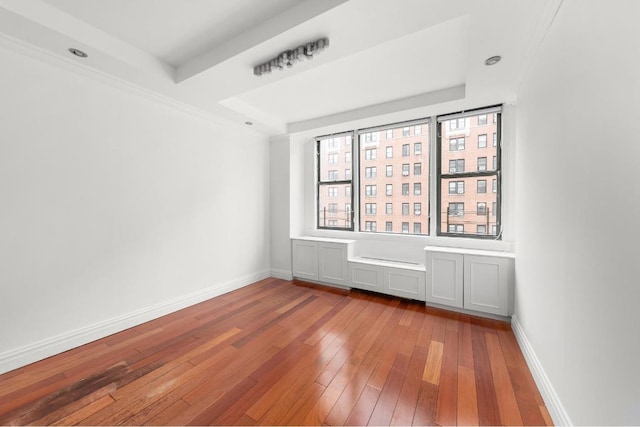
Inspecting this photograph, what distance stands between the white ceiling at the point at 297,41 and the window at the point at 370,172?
1.38 m

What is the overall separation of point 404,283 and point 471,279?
84 centimetres

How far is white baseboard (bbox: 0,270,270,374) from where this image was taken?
2.07 m

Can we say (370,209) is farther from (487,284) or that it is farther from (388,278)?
(487,284)

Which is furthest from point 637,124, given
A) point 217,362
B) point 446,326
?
point 217,362

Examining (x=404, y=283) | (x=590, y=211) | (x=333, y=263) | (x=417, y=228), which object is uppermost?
(x=590, y=211)

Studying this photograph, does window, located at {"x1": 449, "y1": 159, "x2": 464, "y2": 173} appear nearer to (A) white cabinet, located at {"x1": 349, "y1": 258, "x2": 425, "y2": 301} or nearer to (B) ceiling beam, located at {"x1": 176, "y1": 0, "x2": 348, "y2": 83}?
(A) white cabinet, located at {"x1": 349, "y1": 258, "x2": 425, "y2": 301}

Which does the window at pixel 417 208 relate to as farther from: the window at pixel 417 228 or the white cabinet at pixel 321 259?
the white cabinet at pixel 321 259

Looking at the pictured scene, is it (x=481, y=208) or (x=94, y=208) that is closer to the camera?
(x=94, y=208)

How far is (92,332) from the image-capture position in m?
2.50

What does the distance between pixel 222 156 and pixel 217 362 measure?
2.87m

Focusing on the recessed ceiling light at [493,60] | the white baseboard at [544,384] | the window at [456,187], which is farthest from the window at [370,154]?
the white baseboard at [544,384]

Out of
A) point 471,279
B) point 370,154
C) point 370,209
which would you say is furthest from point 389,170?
point 471,279

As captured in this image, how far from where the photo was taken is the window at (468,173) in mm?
3395

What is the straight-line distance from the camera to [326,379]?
192 cm
